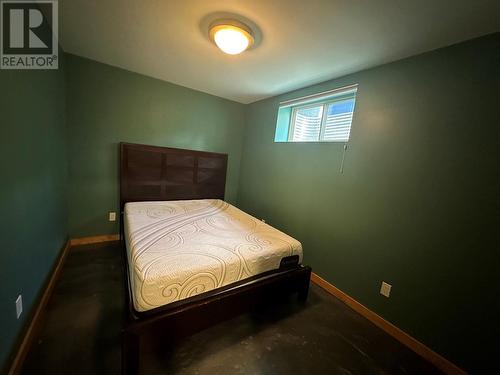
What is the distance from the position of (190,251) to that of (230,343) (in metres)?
0.73

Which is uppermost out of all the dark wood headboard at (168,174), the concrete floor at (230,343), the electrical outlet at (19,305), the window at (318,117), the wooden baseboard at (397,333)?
the window at (318,117)

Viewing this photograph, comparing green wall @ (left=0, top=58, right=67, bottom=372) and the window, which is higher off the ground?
the window

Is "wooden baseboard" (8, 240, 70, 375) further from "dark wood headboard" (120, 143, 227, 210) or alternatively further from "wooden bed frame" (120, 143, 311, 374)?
"dark wood headboard" (120, 143, 227, 210)

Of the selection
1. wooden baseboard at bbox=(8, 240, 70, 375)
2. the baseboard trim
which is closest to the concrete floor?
wooden baseboard at bbox=(8, 240, 70, 375)

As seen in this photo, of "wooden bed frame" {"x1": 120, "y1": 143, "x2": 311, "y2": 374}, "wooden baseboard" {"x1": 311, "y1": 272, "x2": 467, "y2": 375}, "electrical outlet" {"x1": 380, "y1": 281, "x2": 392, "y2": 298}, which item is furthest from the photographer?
"electrical outlet" {"x1": 380, "y1": 281, "x2": 392, "y2": 298}

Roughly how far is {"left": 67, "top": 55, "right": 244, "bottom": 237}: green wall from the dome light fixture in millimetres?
1513

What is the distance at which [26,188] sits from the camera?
1309 mm

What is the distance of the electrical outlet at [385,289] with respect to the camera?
174cm

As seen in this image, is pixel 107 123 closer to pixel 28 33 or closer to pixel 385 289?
pixel 28 33

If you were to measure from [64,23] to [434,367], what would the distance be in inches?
158

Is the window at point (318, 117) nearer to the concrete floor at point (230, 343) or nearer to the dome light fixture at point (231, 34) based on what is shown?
the dome light fixture at point (231, 34)

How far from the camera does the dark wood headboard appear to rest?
2.66m

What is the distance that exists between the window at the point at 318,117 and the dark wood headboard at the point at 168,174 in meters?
1.17

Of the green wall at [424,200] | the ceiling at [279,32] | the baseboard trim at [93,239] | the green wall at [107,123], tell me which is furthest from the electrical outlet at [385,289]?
the baseboard trim at [93,239]
